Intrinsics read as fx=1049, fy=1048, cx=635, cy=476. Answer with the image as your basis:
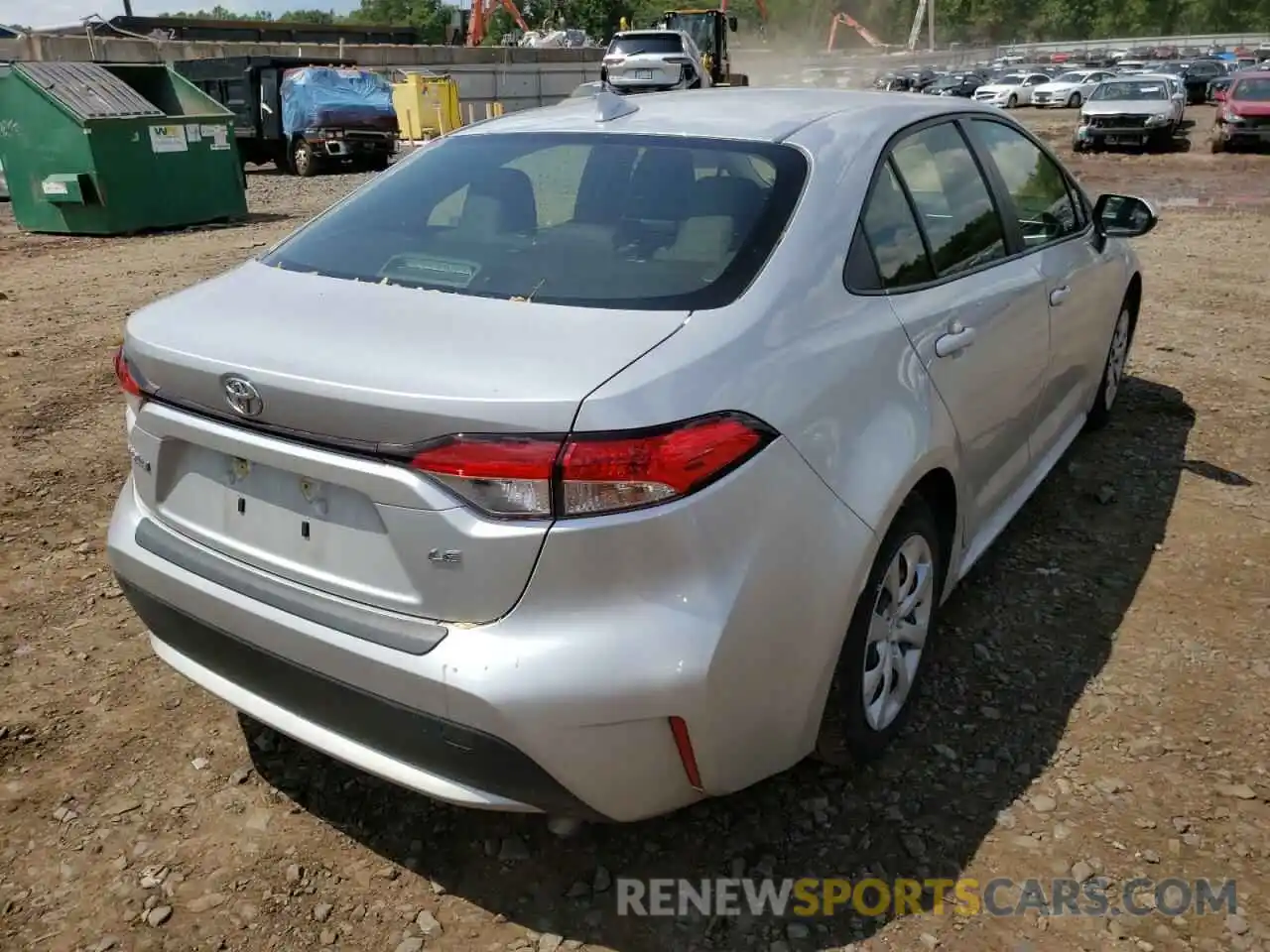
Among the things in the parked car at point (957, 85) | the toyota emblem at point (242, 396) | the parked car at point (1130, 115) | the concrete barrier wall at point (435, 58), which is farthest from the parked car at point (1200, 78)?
the toyota emblem at point (242, 396)

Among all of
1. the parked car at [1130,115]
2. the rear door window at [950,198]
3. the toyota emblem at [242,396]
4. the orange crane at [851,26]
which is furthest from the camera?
the orange crane at [851,26]

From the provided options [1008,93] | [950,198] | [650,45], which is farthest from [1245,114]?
[1008,93]

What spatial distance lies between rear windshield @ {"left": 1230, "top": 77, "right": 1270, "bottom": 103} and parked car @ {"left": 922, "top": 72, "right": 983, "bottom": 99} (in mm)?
23297

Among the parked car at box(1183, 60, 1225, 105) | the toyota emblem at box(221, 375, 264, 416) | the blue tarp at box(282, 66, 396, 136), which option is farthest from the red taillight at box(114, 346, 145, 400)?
the parked car at box(1183, 60, 1225, 105)

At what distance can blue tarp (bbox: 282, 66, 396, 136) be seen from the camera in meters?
19.1

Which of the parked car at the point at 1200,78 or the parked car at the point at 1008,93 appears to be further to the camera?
the parked car at the point at 1008,93

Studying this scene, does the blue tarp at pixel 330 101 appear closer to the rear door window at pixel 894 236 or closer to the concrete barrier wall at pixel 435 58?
the concrete barrier wall at pixel 435 58

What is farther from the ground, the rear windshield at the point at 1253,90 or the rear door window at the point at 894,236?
the rear door window at the point at 894,236

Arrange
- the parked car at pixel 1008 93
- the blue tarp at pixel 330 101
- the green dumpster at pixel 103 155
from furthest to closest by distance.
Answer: the parked car at pixel 1008 93 < the blue tarp at pixel 330 101 < the green dumpster at pixel 103 155

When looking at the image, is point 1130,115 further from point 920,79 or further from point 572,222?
point 920,79

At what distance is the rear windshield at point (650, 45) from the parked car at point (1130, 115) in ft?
34.0

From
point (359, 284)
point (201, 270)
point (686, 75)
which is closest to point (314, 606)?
point (359, 284)

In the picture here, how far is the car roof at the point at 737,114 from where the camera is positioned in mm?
2842

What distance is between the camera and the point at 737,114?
2.96 metres
